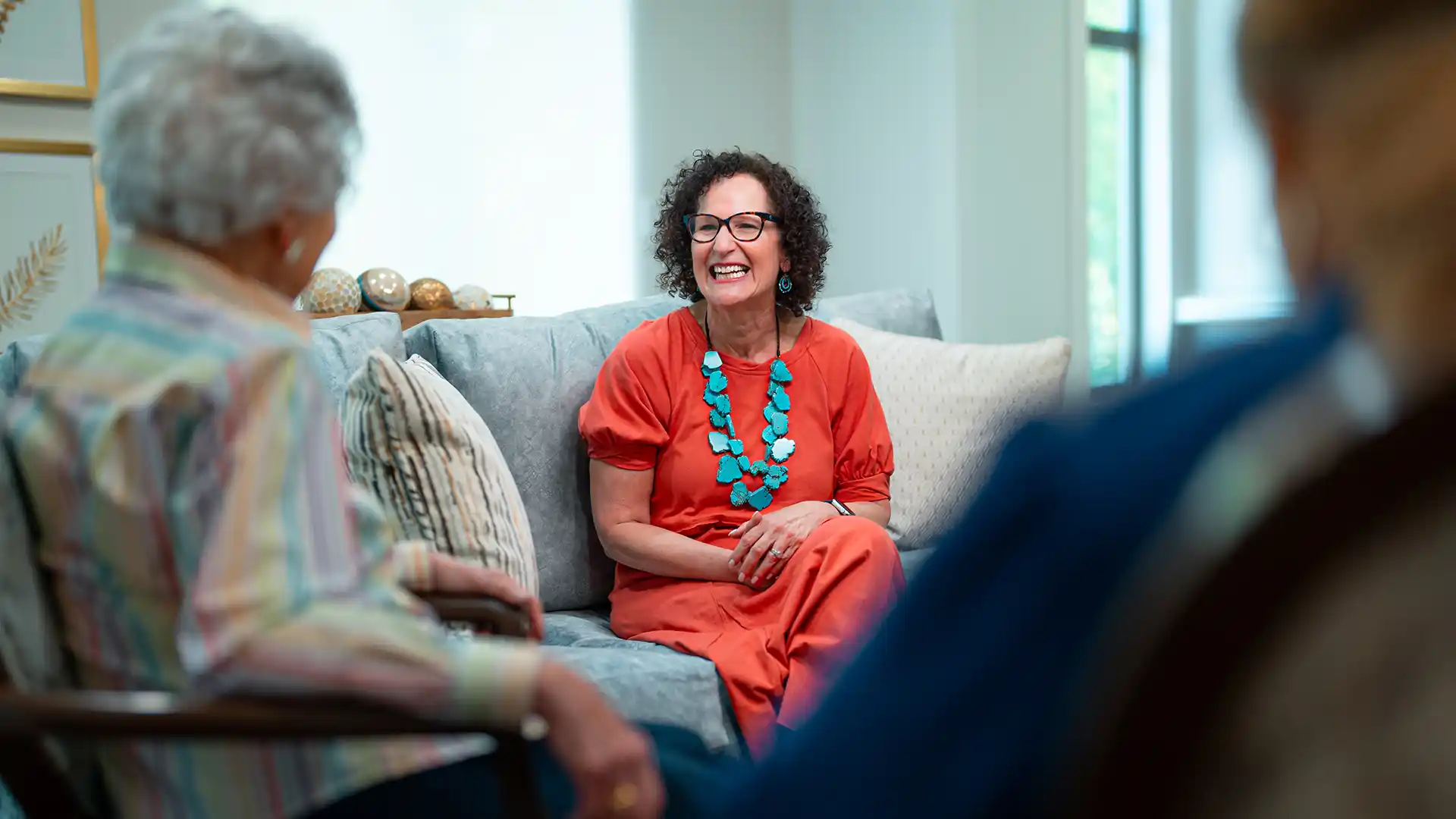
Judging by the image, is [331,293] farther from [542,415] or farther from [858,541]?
[858,541]

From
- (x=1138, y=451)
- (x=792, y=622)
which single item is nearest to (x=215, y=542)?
(x=1138, y=451)

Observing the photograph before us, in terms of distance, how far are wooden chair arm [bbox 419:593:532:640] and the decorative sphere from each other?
2082mm

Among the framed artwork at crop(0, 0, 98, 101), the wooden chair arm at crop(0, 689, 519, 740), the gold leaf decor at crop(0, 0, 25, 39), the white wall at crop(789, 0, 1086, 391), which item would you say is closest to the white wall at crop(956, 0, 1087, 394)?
the white wall at crop(789, 0, 1086, 391)

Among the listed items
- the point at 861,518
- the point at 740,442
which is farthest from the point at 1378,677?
the point at 740,442

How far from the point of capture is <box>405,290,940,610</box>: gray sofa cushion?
7.39 ft

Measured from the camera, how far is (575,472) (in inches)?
90.8

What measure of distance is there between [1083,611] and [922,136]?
4.28 m

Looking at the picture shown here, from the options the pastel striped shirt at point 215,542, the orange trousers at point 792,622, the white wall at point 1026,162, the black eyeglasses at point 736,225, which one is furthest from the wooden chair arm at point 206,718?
the white wall at point 1026,162

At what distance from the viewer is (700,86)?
4.71m

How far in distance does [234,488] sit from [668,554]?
133cm

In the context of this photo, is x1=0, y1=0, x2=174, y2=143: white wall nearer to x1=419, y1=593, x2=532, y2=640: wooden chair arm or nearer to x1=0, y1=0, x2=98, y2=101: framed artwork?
x1=0, y1=0, x2=98, y2=101: framed artwork

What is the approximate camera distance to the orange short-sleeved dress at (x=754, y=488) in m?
1.87

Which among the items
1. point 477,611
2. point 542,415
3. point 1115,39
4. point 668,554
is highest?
point 1115,39

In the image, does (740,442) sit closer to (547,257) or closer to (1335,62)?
(1335,62)
